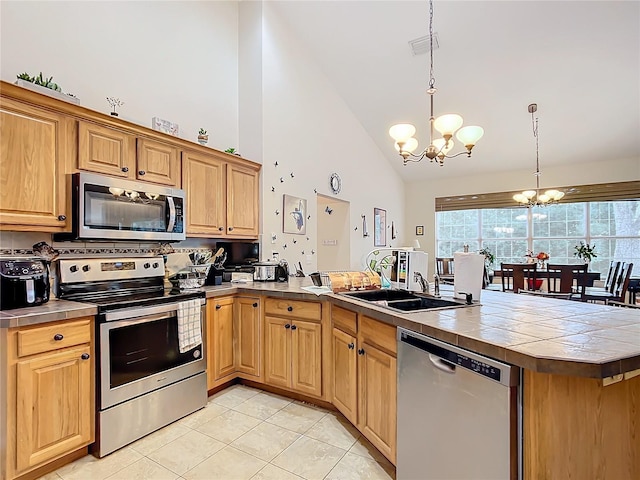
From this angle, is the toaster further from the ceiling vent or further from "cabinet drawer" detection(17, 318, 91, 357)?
the ceiling vent

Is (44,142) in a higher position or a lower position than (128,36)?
lower

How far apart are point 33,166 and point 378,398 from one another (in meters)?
2.34

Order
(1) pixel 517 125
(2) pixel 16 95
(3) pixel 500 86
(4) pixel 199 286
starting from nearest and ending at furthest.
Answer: (2) pixel 16 95 → (4) pixel 199 286 → (3) pixel 500 86 → (1) pixel 517 125

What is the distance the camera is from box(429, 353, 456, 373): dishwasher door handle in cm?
143

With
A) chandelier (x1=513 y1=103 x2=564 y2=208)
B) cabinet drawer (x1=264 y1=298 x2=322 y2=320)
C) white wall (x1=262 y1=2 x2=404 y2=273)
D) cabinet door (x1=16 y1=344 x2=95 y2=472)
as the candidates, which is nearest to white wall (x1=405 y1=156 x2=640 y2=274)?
chandelier (x1=513 y1=103 x2=564 y2=208)

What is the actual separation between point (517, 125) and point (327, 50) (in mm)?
3013

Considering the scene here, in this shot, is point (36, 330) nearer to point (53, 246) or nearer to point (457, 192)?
point (53, 246)

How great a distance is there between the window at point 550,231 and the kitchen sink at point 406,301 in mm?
5256

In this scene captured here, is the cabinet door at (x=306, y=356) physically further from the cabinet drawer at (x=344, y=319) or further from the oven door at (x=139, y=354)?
the oven door at (x=139, y=354)

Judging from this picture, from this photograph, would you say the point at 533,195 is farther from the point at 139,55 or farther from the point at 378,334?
the point at 139,55

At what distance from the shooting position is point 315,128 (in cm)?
489

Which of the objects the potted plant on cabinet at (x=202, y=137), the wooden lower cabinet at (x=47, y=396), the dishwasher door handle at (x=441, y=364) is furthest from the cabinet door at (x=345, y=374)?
the potted plant on cabinet at (x=202, y=137)

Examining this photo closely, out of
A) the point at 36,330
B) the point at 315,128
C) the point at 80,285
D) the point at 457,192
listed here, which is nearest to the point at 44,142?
the point at 80,285

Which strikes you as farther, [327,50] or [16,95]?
[327,50]
